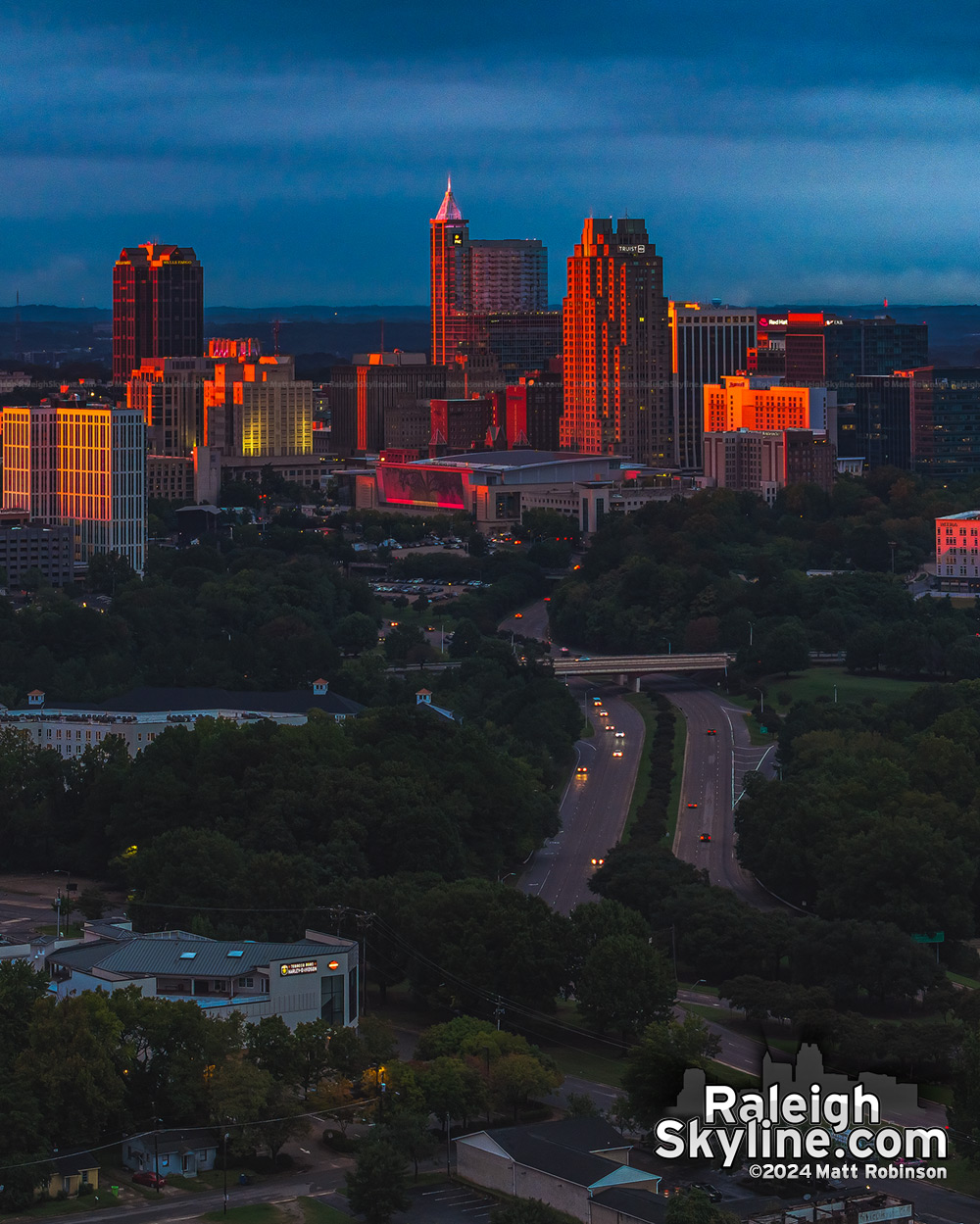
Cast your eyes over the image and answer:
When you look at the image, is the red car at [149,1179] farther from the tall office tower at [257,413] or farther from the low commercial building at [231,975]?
the tall office tower at [257,413]

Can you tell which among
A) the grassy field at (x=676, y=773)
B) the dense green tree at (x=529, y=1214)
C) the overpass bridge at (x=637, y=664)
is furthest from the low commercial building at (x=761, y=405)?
the dense green tree at (x=529, y=1214)

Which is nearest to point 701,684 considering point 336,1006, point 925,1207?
point 336,1006

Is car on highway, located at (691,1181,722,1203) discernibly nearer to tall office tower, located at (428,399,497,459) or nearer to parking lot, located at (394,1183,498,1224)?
parking lot, located at (394,1183,498,1224)

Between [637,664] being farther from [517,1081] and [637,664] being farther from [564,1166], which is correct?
[564,1166]

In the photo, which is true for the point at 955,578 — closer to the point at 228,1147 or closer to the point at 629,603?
the point at 629,603

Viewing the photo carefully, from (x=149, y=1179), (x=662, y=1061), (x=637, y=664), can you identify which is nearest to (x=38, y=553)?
(x=637, y=664)

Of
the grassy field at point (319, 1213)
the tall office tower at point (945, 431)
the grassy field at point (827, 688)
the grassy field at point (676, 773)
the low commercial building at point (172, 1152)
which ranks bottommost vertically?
the grassy field at point (319, 1213)
